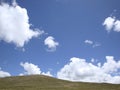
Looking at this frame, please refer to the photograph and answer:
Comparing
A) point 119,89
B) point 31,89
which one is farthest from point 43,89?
point 119,89

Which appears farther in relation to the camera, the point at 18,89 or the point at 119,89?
the point at 119,89

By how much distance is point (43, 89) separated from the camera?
7981 centimetres

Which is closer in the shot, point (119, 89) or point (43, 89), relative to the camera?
point (43, 89)

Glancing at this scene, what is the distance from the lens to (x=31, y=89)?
78.8 m

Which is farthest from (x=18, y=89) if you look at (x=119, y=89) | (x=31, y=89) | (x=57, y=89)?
(x=119, y=89)

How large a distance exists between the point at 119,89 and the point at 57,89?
2496 cm

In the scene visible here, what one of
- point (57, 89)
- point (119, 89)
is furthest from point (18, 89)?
point (119, 89)

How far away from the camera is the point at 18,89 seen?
258ft

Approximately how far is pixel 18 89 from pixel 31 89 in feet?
15.0

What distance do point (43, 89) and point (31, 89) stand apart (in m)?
4.29

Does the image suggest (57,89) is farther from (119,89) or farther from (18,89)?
(119,89)

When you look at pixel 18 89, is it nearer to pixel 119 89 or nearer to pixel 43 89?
pixel 43 89

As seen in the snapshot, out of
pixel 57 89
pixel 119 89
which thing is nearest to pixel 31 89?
pixel 57 89

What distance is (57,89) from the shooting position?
267 ft
